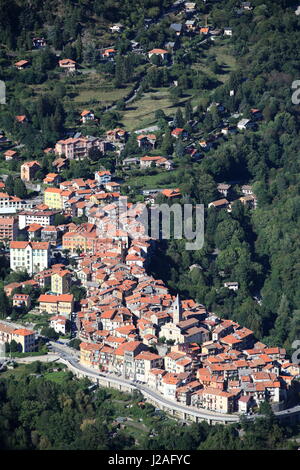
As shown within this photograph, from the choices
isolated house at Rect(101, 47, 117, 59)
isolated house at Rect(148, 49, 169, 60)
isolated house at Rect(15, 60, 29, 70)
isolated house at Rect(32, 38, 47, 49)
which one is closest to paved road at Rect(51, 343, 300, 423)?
isolated house at Rect(15, 60, 29, 70)

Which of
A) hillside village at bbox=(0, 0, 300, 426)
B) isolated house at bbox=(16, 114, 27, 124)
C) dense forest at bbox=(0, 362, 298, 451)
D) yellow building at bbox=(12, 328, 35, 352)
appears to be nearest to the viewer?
dense forest at bbox=(0, 362, 298, 451)

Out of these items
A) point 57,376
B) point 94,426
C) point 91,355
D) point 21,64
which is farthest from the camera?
point 21,64

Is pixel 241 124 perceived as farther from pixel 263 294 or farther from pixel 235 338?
pixel 235 338

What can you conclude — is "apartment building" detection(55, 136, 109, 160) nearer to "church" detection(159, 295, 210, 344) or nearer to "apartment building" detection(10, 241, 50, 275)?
"apartment building" detection(10, 241, 50, 275)

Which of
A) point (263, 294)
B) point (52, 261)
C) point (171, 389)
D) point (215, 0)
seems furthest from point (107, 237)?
point (215, 0)

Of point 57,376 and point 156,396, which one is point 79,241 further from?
point 156,396

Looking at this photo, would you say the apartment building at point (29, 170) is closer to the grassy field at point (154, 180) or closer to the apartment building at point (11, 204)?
the apartment building at point (11, 204)

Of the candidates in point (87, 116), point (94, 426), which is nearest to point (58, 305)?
point (94, 426)
